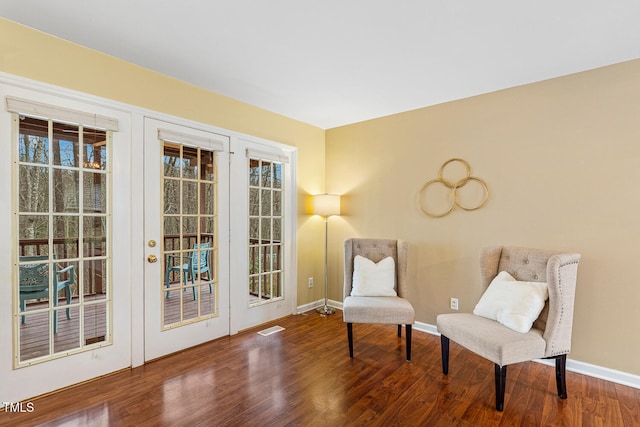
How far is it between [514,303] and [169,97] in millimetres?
3253

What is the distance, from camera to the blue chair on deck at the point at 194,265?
2820 mm

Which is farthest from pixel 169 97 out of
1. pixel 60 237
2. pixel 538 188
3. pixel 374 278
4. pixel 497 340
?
pixel 538 188

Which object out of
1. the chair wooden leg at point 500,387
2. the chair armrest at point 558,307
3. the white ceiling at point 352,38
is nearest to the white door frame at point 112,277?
the white ceiling at point 352,38

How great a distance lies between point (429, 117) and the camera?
3.38m

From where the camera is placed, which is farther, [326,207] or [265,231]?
[326,207]

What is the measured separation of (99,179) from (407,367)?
2876mm

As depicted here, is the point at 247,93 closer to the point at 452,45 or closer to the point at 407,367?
the point at 452,45

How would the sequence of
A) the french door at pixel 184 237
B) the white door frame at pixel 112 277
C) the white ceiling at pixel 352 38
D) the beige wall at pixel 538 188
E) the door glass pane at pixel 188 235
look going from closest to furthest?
the white ceiling at pixel 352 38
the white door frame at pixel 112 277
the beige wall at pixel 538 188
the french door at pixel 184 237
the door glass pane at pixel 188 235

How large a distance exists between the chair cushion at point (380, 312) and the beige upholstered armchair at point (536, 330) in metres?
0.33

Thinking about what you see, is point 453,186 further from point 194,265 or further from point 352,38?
point 194,265

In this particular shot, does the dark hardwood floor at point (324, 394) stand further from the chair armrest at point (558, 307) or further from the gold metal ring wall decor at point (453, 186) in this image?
the gold metal ring wall decor at point (453, 186)

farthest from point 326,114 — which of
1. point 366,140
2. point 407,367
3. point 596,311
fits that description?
point 596,311

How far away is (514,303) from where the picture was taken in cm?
224

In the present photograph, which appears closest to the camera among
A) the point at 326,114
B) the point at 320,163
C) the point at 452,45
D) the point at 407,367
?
the point at 452,45
